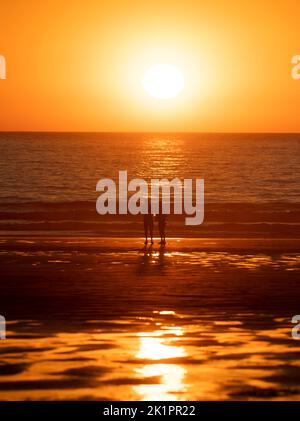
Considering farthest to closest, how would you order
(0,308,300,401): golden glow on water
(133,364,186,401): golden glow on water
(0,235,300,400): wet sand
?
1. (0,235,300,400): wet sand
2. (0,308,300,401): golden glow on water
3. (133,364,186,401): golden glow on water

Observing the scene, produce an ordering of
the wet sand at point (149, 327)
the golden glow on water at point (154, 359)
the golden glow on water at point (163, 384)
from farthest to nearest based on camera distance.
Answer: the wet sand at point (149, 327) → the golden glow on water at point (154, 359) → the golden glow on water at point (163, 384)

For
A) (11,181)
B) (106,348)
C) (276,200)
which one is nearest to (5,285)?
(106,348)

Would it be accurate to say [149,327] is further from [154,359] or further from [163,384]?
[163,384]

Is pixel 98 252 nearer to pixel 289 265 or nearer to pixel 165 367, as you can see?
pixel 289 265

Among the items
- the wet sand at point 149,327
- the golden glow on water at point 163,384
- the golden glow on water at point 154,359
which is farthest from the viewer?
the wet sand at point 149,327

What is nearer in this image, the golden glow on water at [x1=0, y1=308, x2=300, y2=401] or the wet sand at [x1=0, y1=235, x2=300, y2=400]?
the golden glow on water at [x1=0, y1=308, x2=300, y2=401]

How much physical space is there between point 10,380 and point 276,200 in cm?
7001

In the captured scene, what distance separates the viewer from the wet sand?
451 inches

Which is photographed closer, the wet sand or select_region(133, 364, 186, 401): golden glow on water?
A: select_region(133, 364, 186, 401): golden glow on water

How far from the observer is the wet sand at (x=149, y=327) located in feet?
37.6

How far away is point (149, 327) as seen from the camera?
50.2ft

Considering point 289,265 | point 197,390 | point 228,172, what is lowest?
point 197,390

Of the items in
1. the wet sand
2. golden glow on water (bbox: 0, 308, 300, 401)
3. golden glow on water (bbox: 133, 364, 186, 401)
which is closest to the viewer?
golden glow on water (bbox: 133, 364, 186, 401)

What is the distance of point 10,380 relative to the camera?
1162cm
